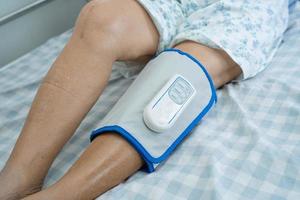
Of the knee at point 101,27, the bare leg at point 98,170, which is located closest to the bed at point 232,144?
the bare leg at point 98,170

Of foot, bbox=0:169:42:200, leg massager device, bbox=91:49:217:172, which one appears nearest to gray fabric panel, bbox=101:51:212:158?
leg massager device, bbox=91:49:217:172

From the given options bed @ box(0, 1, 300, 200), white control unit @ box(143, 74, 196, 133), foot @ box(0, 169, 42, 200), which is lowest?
bed @ box(0, 1, 300, 200)

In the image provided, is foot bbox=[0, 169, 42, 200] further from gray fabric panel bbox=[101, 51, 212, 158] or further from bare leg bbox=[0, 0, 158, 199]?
gray fabric panel bbox=[101, 51, 212, 158]

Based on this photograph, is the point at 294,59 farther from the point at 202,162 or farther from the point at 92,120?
the point at 92,120

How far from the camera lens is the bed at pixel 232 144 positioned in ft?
2.01

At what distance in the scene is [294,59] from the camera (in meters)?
0.88

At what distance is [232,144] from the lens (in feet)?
2.28

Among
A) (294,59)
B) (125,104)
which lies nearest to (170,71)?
(125,104)

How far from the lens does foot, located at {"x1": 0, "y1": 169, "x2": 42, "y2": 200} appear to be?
2.11ft

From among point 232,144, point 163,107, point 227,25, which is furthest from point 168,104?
point 227,25

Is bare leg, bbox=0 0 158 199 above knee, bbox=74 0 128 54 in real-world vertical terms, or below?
below

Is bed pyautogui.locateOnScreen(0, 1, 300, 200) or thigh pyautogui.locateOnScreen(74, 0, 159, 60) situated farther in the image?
thigh pyautogui.locateOnScreen(74, 0, 159, 60)

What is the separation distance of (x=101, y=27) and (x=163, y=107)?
217 mm

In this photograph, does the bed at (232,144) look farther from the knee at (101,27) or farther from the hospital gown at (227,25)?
the knee at (101,27)
